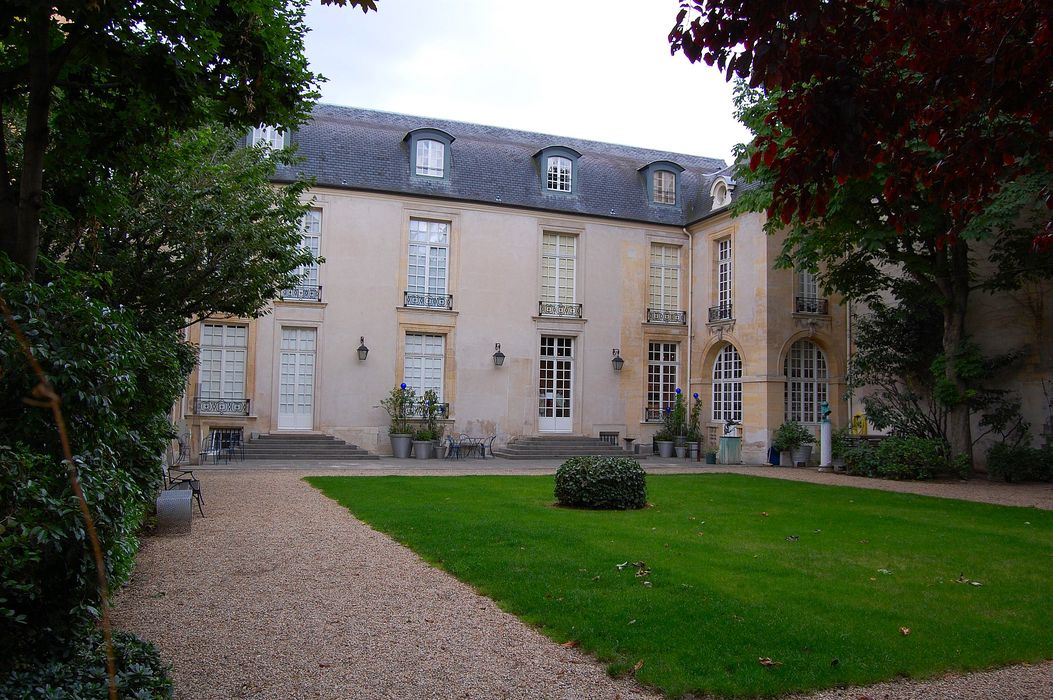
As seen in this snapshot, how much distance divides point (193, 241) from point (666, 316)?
15.5 meters

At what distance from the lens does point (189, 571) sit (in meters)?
6.34

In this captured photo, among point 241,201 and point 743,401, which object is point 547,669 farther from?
point 743,401

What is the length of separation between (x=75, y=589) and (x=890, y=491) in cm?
1258

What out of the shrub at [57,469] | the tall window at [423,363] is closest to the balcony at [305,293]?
the tall window at [423,363]

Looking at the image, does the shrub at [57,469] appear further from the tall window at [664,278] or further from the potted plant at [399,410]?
the tall window at [664,278]

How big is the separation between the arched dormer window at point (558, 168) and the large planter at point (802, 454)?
8.90m

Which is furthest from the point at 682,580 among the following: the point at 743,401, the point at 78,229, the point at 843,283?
the point at 743,401

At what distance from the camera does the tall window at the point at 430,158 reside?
21.0 m

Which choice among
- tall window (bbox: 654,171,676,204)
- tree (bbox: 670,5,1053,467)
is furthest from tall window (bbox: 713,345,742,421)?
tree (bbox: 670,5,1053,467)

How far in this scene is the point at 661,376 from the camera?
22.5 metres

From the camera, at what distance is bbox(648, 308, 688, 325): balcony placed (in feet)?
73.6

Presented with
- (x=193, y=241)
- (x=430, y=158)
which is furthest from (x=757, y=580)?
(x=430, y=158)

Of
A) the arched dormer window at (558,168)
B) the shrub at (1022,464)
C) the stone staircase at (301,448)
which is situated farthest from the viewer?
the arched dormer window at (558,168)

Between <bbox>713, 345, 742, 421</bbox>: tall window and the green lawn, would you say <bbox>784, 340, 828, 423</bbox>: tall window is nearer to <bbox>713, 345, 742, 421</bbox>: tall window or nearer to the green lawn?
<bbox>713, 345, 742, 421</bbox>: tall window
